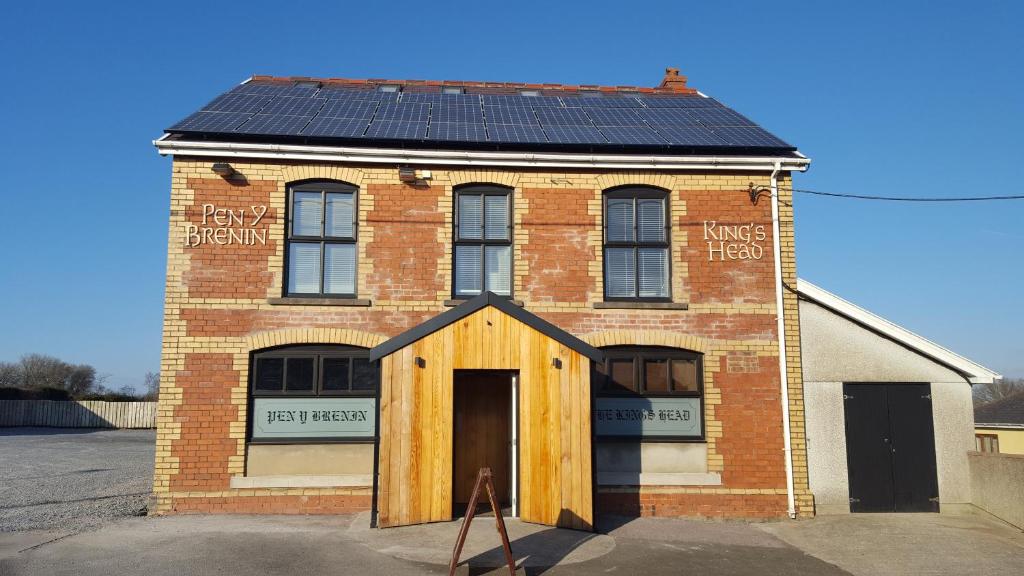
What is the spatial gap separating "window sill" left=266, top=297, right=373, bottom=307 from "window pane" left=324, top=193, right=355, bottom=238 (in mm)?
1166

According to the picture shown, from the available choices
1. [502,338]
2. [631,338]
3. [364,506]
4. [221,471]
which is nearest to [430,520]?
[364,506]

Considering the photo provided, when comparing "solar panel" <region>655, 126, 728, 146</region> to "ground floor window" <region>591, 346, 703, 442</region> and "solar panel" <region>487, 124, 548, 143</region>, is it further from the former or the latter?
"ground floor window" <region>591, 346, 703, 442</region>

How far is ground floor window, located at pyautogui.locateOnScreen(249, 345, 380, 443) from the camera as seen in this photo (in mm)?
12406

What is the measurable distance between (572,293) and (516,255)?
1151 mm

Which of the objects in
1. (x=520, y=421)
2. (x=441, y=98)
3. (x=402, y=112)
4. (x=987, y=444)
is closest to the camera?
(x=520, y=421)

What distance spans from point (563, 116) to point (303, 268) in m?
5.90

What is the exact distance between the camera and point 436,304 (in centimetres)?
1287

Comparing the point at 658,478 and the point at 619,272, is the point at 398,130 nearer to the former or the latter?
the point at 619,272

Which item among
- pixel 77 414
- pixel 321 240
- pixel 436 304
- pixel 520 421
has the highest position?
pixel 321 240

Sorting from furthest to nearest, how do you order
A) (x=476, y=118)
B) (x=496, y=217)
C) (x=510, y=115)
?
1. (x=510, y=115)
2. (x=476, y=118)
3. (x=496, y=217)

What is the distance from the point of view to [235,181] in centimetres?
1280

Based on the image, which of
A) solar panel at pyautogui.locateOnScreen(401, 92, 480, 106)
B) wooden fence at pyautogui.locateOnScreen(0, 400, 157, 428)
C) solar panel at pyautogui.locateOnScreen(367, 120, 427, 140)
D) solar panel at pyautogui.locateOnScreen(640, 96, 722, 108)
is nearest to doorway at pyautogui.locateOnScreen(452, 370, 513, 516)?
solar panel at pyautogui.locateOnScreen(367, 120, 427, 140)

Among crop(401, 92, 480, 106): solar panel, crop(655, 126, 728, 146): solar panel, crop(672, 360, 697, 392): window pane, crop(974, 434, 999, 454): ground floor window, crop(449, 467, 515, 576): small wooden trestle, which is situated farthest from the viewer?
crop(974, 434, 999, 454): ground floor window

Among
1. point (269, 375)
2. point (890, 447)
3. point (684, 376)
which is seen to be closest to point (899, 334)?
point (890, 447)
